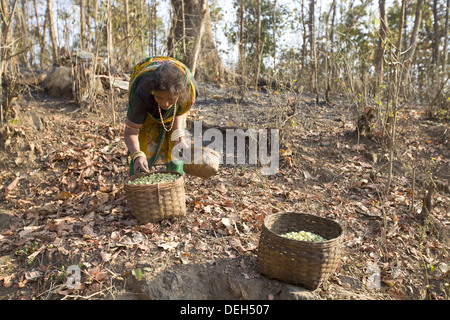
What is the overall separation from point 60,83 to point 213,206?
395cm

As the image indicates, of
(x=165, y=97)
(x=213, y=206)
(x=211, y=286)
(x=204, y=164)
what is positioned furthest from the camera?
(x=213, y=206)

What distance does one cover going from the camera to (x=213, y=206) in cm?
345

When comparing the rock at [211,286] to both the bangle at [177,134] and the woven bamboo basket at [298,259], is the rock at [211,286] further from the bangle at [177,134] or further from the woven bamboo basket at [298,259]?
the bangle at [177,134]

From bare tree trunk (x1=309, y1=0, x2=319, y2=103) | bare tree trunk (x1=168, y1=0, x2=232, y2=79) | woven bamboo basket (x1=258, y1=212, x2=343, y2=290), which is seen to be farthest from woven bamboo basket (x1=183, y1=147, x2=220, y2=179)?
bare tree trunk (x1=168, y1=0, x2=232, y2=79)

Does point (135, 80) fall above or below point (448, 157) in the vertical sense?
above

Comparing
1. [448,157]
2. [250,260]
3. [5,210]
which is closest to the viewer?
[250,260]

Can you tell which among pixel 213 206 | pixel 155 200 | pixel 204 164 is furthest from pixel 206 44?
pixel 155 200

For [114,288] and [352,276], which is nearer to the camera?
[114,288]

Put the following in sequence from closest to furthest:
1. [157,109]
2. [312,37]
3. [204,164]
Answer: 1. [204,164]
2. [157,109]
3. [312,37]

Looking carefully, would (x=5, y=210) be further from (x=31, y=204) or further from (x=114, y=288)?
(x=114, y=288)

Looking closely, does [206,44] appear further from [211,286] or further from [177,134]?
[211,286]

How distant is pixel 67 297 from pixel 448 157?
529cm

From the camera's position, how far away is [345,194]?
161 inches
